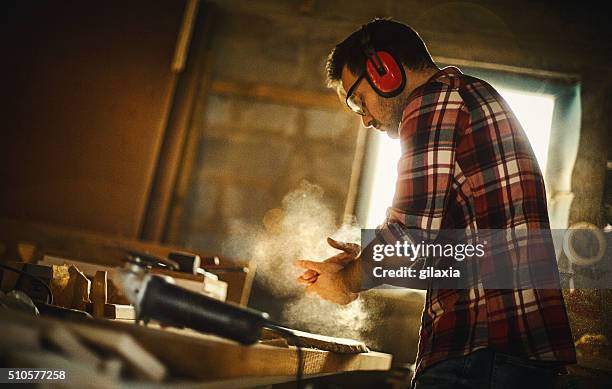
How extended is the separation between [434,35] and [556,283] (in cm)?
286

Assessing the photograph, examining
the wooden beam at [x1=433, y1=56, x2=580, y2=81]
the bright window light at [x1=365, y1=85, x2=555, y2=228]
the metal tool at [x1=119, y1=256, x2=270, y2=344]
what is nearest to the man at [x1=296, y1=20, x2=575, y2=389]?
the metal tool at [x1=119, y1=256, x2=270, y2=344]

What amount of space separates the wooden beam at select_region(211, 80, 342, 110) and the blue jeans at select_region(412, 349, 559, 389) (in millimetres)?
2604

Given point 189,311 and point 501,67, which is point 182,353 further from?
point 501,67

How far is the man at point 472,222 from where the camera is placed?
4.32 feet

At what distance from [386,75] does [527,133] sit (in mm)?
2449

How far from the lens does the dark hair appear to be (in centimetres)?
169

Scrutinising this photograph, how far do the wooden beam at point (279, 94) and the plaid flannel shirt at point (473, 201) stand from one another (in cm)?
225

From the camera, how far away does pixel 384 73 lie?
1698mm

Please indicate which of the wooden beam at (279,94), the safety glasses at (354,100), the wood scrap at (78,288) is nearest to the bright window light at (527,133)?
the wooden beam at (279,94)

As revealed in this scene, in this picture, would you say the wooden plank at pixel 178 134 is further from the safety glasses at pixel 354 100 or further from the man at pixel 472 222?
the man at pixel 472 222

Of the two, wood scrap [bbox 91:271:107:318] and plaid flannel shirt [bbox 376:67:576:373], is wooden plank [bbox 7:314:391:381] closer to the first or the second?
plaid flannel shirt [bbox 376:67:576:373]

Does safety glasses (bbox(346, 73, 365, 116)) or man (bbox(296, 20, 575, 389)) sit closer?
man (bbox(296, 20, 575, 389))

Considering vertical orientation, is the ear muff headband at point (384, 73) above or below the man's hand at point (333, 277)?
above

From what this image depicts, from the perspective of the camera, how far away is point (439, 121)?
142 centimetres
